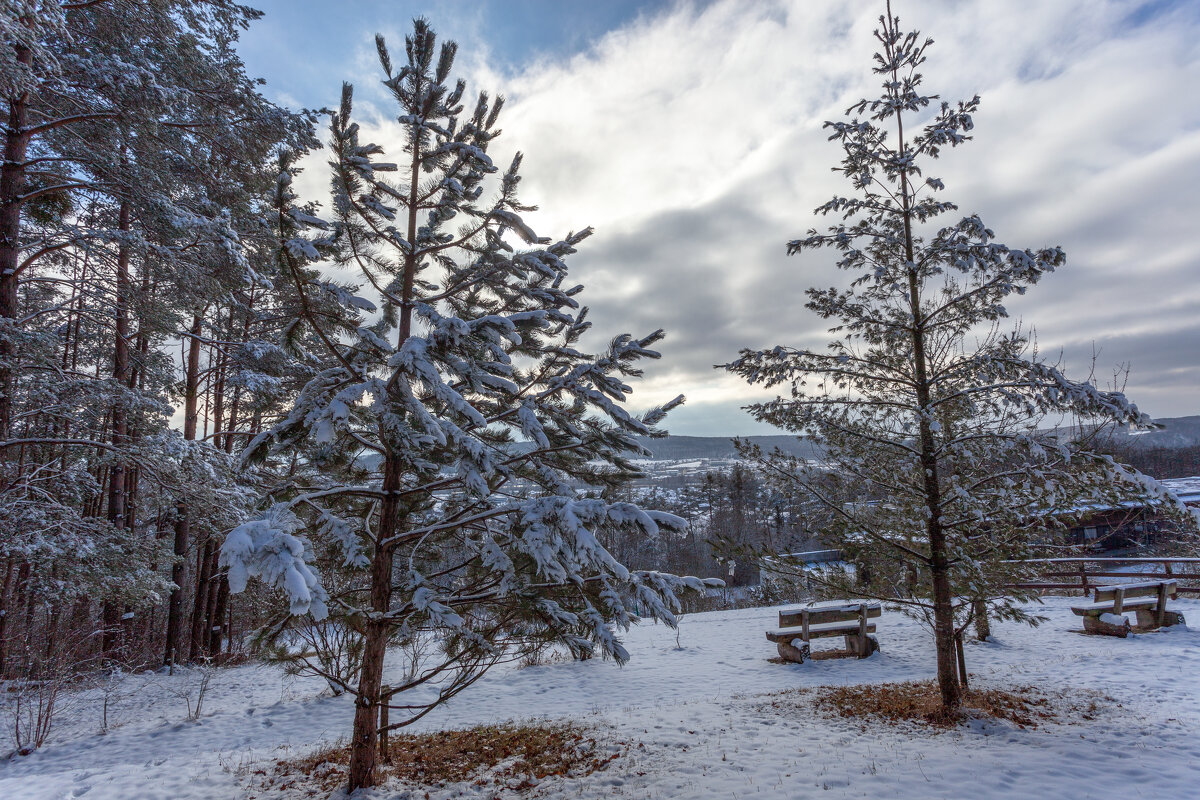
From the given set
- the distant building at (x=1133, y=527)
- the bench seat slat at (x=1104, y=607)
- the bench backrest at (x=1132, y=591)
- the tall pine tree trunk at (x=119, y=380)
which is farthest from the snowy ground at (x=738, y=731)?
the distant building at (x=1133, y=527)

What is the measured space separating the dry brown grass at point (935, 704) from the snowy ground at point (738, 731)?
0.84ft

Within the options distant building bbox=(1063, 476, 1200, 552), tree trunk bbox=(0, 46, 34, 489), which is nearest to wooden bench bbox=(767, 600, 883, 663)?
distant building bbox=(1063, 476, 1200, 552)

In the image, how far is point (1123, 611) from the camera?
1055 cm

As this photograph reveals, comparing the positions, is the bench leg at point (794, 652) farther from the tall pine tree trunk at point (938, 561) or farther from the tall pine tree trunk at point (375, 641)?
the tall pine tree trunk at point (375, 641)

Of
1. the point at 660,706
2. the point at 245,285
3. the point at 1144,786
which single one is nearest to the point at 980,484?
the point at 1144,786

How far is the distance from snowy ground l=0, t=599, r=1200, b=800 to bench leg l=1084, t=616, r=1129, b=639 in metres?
0.32

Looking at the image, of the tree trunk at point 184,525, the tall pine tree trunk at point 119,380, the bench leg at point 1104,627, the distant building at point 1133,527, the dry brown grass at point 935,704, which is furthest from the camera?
the tree trunk at point 184,525

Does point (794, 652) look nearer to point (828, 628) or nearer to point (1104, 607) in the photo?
point (828, 628)

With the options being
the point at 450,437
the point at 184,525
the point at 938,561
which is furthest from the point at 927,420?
the point at 184,525

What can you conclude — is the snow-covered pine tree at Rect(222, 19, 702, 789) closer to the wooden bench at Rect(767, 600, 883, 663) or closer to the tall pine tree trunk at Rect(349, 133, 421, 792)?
the tall pine tree trunk at Rect(349, 133, 421, 792)

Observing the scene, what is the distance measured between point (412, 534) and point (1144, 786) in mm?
6563

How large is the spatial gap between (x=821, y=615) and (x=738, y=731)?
451 centimetres

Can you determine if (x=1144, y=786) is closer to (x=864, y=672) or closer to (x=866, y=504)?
(x=866, y=504)

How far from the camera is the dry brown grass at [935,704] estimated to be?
6.23m
